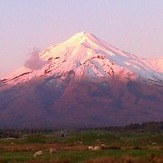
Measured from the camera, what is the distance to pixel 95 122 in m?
198

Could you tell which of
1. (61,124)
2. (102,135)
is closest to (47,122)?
(61,124)

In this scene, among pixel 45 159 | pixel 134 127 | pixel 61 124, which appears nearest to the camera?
pixel 45 159

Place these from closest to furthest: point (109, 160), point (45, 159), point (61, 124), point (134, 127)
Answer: point (109, 160), point (45, 159), point (134, 127), point (61, 124)

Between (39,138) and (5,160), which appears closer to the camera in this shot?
(5,160)

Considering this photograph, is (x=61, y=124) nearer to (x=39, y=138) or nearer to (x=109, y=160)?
(x=39, y=138)

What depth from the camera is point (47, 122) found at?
198 meters

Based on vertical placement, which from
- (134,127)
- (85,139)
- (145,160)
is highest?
(134,127)

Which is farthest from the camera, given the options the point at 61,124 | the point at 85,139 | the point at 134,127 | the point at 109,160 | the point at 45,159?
the point at 61,124

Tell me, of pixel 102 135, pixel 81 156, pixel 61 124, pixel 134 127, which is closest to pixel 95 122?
pixel 61 124

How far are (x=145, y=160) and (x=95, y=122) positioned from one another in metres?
164

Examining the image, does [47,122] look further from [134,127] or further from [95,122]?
[134,127]

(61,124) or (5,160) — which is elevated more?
(61,124)

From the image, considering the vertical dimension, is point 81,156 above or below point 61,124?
below

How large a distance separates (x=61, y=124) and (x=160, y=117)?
29917mm
